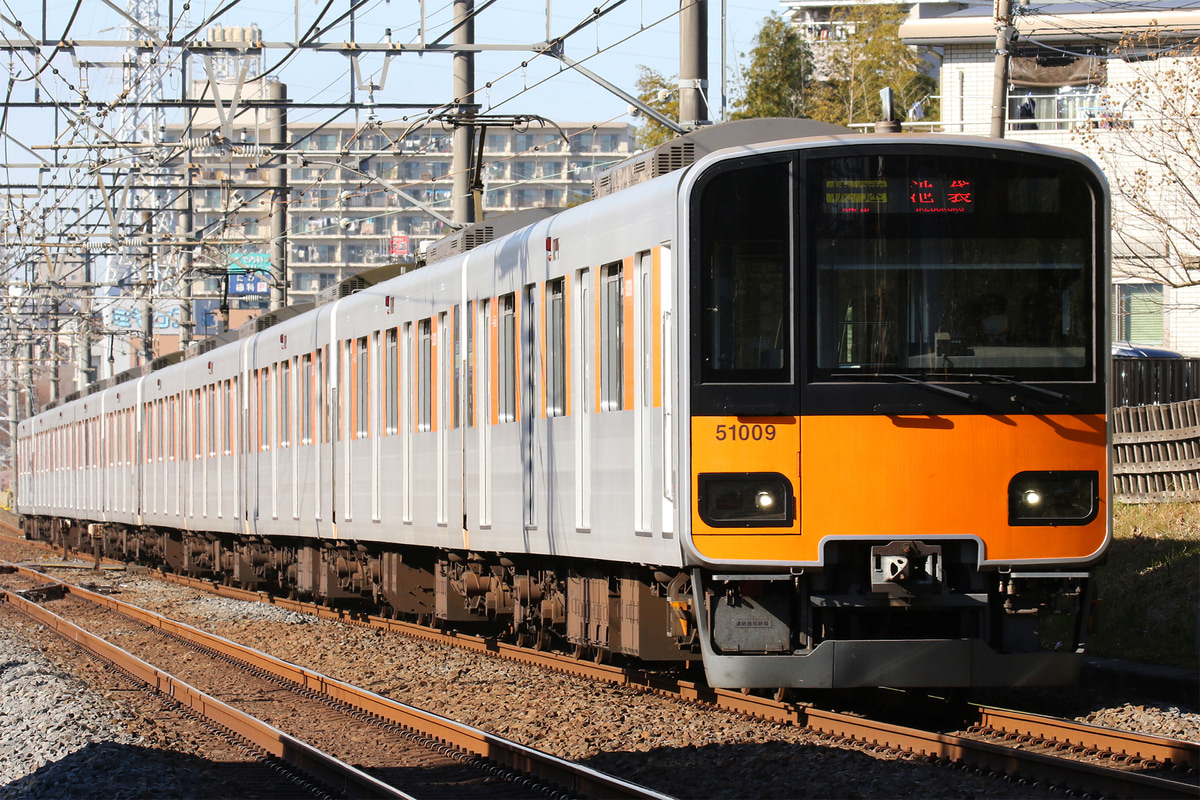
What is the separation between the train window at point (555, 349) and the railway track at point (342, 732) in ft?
6.82

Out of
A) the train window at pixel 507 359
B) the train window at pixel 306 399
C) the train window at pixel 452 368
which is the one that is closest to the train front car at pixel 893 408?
the train window at pixel 507 359

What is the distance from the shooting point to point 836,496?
25.5ft

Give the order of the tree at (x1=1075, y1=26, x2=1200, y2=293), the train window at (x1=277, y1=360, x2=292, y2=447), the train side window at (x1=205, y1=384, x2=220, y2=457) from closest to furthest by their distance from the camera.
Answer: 1. the tree at (x1=1075, y1=26, x2=1200, y2=293)
2. the train window at (x1=277, y1=360, x2=292, y2=447)
3. the train side window at (x1=205, y1=384, x2=220, y2=457)

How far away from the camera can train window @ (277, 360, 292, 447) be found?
17.5 m

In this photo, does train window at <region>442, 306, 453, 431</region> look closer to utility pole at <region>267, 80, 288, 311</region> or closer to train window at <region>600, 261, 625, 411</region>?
train window at <region>600, 261, 625, 411</region>

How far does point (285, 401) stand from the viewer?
17.8m

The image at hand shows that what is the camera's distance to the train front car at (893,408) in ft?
25.4

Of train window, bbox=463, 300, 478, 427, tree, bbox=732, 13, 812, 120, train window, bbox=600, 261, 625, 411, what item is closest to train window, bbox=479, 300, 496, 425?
train window, bbox=463, 300, 478, 427

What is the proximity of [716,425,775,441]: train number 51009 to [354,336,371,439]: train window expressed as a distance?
7.38 m

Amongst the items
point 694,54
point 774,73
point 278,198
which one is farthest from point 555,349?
point 774,73

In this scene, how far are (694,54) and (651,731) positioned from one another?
6.99m

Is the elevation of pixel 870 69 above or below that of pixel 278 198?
above

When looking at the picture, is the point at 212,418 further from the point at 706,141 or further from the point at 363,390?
the point at 706,141

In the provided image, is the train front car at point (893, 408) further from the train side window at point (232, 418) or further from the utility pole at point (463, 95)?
the train side window at point (232, 418)
